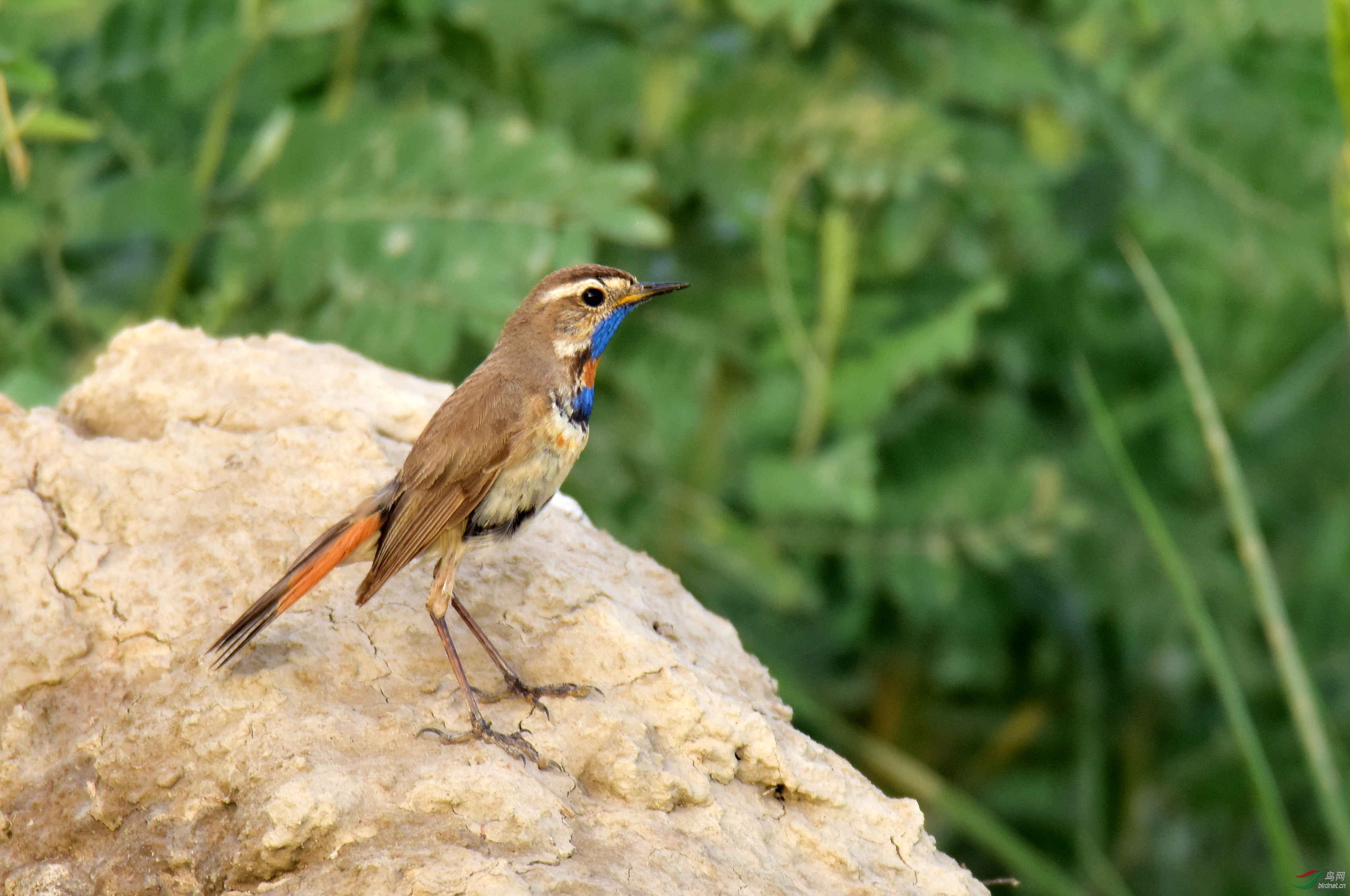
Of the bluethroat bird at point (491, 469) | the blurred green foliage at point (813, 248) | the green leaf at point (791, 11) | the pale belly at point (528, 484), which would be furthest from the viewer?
the blurred green foliage at point (813, 248)

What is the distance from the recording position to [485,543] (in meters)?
3.74

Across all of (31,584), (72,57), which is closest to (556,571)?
(31,584)

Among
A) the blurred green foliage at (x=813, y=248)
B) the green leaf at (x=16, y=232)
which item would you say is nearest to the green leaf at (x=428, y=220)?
the blurred green foliage at (x=813, y=248)

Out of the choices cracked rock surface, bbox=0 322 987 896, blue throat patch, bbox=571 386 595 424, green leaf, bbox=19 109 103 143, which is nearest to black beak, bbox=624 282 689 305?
blue throat patch, bbox=571 386 595 424

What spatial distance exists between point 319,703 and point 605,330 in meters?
1.53

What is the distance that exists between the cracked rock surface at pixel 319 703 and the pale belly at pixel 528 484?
5.9 inches

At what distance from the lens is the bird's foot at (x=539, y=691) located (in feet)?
11.0

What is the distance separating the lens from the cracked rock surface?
9.59 ft

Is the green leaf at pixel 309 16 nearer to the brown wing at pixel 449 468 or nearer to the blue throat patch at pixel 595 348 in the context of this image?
the blue throat patch at pixel 595 348

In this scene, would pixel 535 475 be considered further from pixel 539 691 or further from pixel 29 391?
pixel 29 391

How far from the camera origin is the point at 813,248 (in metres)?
6.43

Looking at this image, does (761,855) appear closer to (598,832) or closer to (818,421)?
(598,832)

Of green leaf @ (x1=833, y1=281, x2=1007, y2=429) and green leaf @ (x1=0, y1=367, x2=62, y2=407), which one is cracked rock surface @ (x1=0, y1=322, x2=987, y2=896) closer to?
green leaf @ (x1=0, y1=367, x2=62, y2=407)

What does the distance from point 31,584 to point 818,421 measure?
3.52 metres
